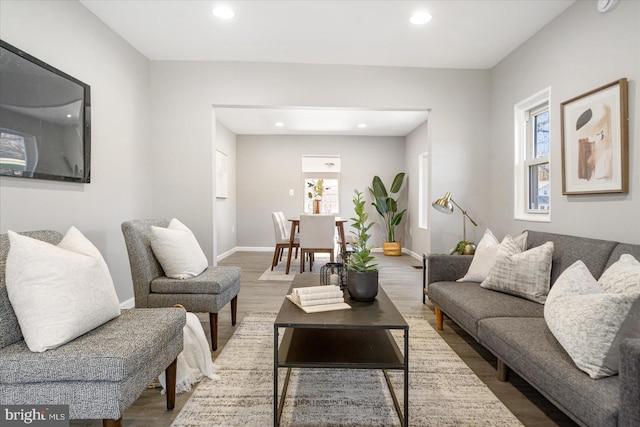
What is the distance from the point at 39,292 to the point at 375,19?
2.82 m

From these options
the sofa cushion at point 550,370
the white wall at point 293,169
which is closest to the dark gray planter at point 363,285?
the sofa cushion at point 550,370

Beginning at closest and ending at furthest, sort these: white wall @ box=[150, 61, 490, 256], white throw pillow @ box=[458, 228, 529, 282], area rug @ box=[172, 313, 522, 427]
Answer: area rug @ box=[172, 313, 522, 427] → white throw pillow @ box=[458, 228, 529, 282] → white wall @ box=[150, 61, 490, 256]

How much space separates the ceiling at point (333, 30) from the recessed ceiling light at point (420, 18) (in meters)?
0.05

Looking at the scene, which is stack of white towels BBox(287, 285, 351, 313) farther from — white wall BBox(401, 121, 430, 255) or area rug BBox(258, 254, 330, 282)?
white wall BBox(401, 121, 430, 255)

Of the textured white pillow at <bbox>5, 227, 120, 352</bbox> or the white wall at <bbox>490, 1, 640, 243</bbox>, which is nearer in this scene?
the textured white pillow at <bbox>5, 227, 120, 352</bbox>

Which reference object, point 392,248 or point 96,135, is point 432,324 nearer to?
point 96,135

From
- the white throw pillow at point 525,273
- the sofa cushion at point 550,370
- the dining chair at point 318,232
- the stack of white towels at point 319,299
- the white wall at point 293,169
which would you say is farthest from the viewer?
the white wall at point 293,169

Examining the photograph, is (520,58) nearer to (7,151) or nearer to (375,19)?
(375,19)

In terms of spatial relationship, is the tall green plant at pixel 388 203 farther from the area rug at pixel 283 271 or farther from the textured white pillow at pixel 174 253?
the textured white pillow at pixel 174 253

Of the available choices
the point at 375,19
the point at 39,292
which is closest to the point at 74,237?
the point at 39,292

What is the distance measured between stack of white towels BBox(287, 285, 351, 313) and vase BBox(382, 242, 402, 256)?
5.00 metres

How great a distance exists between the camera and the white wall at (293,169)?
6.98 m

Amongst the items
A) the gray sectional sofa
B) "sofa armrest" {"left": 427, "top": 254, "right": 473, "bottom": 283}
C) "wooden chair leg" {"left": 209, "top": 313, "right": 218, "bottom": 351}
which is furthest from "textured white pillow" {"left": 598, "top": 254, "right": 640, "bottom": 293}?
"wooden chair leg" {"left": 209, "top": 313, "right": 218, "bottom": 351}

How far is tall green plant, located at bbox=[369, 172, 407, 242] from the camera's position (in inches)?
264
